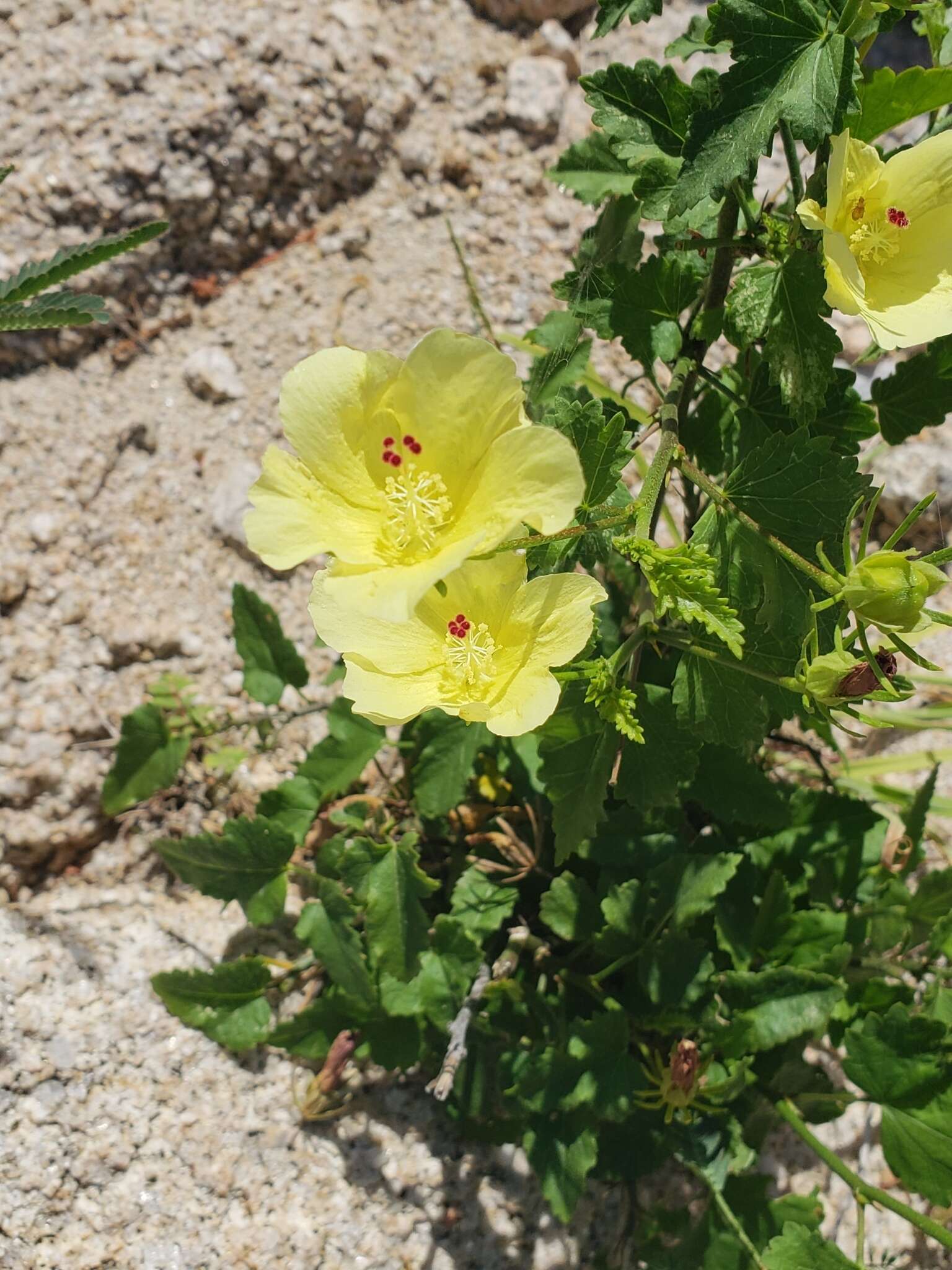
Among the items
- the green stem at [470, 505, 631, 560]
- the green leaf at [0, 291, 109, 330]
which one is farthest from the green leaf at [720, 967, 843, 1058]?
the green leaf at [0, 291, 109, 330]

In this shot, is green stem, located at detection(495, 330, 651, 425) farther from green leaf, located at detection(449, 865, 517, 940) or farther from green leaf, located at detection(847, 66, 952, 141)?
green leaf, located at detection(449, 865, 517, 940)

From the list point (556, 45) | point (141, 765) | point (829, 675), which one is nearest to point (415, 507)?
point (829, 675)

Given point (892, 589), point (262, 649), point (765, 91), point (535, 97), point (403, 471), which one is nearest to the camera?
point (892, 589)

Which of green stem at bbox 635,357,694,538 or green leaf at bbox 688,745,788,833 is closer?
green stem at bbox 635,357,694,538

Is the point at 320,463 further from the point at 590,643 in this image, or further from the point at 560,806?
the point at 560,806

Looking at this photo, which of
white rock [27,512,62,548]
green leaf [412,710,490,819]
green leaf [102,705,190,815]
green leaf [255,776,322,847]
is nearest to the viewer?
green leaf [412,710,490,819]

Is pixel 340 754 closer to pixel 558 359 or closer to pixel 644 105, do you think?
pixel 558 359

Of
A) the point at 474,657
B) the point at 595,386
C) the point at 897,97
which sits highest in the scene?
the point at 897,97

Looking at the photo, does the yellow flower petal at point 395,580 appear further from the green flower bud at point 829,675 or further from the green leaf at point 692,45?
the green leaf at point 692,45
